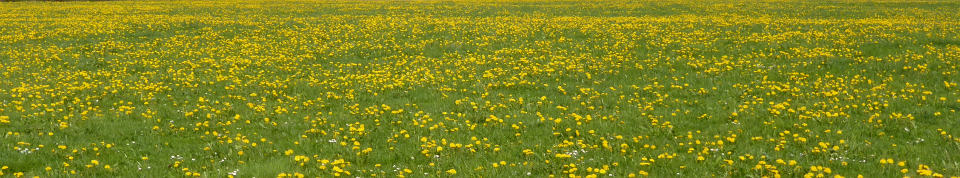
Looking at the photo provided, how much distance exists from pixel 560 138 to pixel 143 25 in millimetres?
23158

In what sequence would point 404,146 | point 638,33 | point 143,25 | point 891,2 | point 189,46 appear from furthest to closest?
point 891,2 < point 143,25 < point 638,33 < point 189,46 < point 404,146

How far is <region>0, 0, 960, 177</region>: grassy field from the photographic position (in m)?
7.36

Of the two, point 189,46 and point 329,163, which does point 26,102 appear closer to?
point 329,163

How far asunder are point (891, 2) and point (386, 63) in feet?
124

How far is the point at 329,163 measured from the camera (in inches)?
293

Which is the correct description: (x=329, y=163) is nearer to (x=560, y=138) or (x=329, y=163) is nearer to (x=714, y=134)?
(x=560, y=138)

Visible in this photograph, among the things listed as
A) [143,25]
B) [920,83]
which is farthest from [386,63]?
[143,25]

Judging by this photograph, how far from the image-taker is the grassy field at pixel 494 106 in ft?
24.1

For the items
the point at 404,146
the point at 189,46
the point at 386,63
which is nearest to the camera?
the point at 404,146

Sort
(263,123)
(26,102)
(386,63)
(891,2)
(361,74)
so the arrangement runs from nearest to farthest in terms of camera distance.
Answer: (263,123) → (26,102) → (361,74) → (386,63) → (891,2)

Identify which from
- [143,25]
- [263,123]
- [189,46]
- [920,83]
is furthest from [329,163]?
[143,25]

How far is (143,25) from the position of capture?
26141 mm

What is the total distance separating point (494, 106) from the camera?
33.8 ft

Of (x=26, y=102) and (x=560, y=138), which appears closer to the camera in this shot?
(x=560, y=138)
